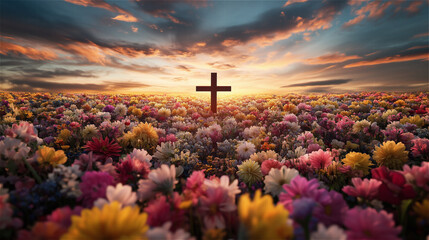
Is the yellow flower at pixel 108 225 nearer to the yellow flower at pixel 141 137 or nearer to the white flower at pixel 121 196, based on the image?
the white flower at pixel 121 196

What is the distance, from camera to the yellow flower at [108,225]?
79 centimetres

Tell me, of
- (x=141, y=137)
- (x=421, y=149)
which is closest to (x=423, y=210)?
(x=421, y=149)

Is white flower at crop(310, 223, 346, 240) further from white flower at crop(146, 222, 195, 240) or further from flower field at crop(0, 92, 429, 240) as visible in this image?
white flower at crop(146, 222, 195, 240)

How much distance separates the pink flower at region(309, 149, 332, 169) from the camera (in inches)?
88.2

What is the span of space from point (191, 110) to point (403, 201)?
7.61 metres

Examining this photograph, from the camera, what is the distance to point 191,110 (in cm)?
843

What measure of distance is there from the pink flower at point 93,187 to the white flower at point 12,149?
0.67m

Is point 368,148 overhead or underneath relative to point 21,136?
underneath

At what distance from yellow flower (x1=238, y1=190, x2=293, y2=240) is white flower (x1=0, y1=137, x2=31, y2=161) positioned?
1.74 metres

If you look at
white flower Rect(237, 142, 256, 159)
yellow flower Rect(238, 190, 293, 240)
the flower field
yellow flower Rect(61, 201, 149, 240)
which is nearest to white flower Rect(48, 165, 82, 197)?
the flower field

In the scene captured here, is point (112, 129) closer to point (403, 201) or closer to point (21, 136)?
point (21, 136)

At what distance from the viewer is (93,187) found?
1.27 m

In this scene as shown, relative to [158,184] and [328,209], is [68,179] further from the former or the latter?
[328,209]

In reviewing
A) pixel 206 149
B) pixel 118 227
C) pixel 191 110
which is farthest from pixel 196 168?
pixel 191 110
